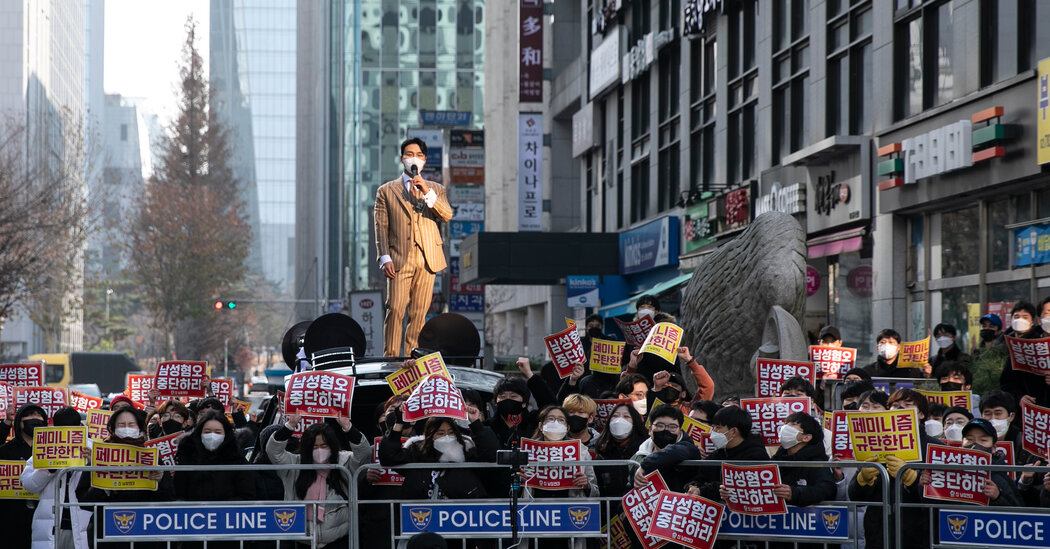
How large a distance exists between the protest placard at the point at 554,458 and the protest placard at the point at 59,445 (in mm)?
3309

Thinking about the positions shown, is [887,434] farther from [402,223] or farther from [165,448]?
[402,223]

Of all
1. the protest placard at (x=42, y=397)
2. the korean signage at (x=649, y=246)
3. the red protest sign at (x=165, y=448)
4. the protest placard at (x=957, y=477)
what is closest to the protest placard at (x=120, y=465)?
the red protest sign at (x=165, y=448)

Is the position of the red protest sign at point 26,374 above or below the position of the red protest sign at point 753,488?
above

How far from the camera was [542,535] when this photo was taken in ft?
29.7

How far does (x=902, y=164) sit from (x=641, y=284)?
2057cm

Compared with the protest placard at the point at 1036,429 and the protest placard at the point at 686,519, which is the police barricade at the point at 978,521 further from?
the protest placard at the point at 686,519

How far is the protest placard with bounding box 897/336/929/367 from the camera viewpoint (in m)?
14.1

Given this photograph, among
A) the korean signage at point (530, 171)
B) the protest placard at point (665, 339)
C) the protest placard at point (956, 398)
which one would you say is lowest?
the protest placard at point (956, 398)

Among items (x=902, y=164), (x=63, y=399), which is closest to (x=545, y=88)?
(x=902, y=164)

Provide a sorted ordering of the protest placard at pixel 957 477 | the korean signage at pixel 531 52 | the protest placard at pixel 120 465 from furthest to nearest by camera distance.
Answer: the korean signage at pixel 531 52 < the protest placard at pixel 120 465 < the protest placard at pixel 957 477

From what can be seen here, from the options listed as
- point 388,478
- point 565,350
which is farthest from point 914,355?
point 388,478

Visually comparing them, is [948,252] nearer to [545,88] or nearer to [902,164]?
[902,164]

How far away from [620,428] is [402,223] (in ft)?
20.1

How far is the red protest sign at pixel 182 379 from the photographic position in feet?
48.3
